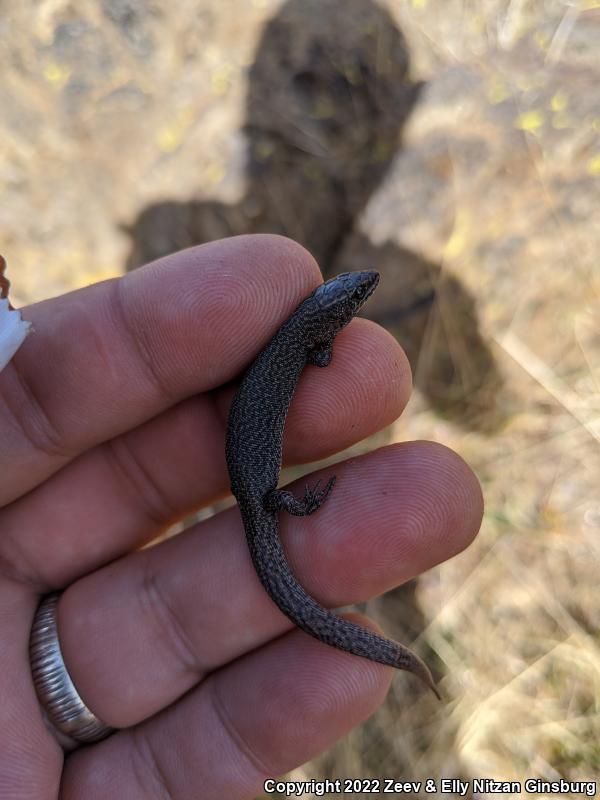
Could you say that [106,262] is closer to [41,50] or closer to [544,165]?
[41,50]

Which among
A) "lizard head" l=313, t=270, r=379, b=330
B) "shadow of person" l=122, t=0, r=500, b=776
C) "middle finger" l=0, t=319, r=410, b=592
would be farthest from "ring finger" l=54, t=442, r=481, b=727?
"shadow of person" l=122, t=0, r=500, b=776

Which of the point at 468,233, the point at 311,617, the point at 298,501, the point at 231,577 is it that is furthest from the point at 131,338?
the point at 468,233

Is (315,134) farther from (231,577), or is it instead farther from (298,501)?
(231,577)

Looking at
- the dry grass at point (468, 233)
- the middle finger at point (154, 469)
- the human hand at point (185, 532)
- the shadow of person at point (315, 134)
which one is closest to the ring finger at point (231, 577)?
the human hand at point (185, 532)

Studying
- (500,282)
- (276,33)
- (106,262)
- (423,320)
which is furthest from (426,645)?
(276,33)

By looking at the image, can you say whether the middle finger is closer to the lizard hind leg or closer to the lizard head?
the lizard head

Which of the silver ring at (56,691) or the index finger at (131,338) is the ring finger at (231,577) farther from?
the index finger at (131,338)

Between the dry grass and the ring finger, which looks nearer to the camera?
the ring finger
